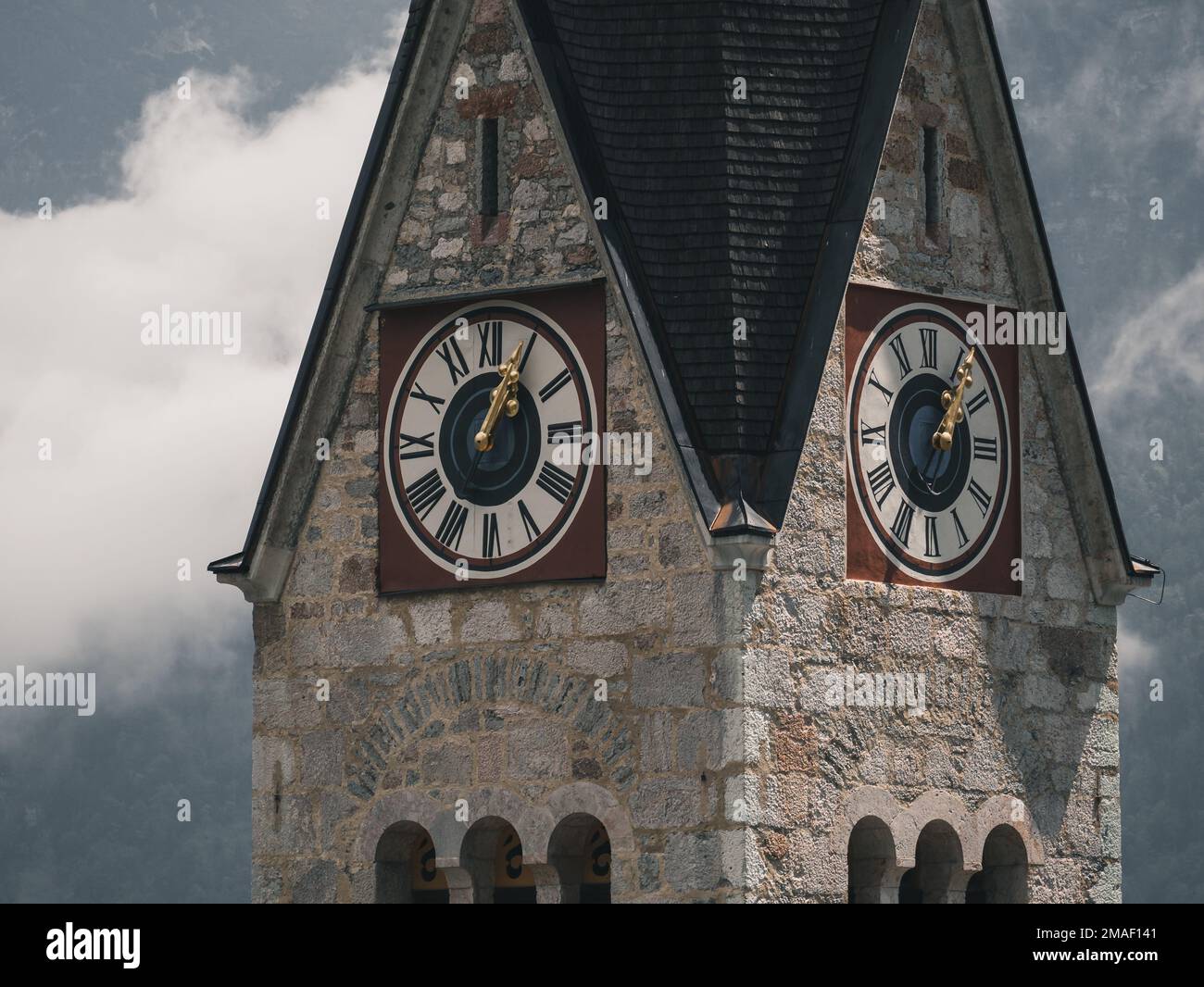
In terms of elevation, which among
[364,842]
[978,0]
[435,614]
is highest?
[978,0]

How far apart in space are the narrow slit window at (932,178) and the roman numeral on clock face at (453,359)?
174 inches

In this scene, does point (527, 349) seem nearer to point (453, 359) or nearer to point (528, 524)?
point (453, 359)

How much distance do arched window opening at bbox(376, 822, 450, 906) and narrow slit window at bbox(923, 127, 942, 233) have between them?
281 inches

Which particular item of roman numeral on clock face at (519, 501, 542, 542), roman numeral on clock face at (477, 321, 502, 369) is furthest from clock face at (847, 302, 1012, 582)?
roman numeral on clock face at (477, 321, 502, 369)

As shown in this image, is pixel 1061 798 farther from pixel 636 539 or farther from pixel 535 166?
pixel 535 166

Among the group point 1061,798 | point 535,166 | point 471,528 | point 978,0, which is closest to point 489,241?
point 535,166

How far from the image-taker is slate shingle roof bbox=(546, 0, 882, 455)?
27.1 m

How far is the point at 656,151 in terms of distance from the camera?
2784 cm

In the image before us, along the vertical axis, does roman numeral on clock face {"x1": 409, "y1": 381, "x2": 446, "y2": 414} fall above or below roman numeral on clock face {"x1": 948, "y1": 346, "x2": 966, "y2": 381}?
below

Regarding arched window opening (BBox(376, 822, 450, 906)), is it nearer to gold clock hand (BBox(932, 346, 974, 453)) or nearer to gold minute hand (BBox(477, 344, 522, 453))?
gold minute hand (BBox(477, 344, 522, 453))

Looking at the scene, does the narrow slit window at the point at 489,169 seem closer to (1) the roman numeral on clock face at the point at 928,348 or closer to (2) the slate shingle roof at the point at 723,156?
(2) the slate shingle roof at the point at 723,156

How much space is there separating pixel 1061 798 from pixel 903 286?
489 centimetres

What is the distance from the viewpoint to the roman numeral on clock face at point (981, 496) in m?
28.5

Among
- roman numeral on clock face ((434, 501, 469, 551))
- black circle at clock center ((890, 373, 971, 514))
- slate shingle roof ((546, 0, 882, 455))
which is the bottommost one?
roman numeral on clock face ((434, 501, 469, 551))
